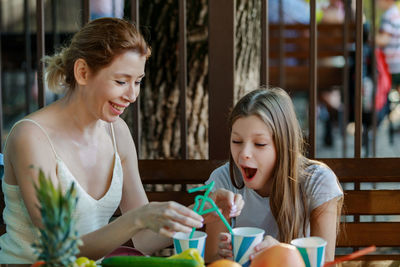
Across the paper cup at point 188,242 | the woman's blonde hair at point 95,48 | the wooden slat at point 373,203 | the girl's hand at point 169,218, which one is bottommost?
the wooden slat at point 373,203

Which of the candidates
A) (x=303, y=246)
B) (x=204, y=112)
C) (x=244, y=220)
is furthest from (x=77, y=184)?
(x=204, y=112)

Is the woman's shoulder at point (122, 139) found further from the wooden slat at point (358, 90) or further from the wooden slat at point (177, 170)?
the wooden slat at point (358, 90)

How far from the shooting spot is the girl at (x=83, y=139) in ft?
6.10

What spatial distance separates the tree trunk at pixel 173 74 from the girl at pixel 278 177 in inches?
53.5

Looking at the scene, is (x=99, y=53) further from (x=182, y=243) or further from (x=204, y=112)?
(x=204, y=112)

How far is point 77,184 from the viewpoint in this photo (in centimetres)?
195

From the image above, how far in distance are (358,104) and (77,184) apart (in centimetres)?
118

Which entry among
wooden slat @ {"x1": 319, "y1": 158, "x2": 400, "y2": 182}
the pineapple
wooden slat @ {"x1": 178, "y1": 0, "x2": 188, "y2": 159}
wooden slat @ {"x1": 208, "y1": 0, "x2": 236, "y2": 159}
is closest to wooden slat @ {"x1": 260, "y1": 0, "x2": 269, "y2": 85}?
wooden slat @ {"x1": 208, "y1": 0, "x2": 236, "y2": 159}

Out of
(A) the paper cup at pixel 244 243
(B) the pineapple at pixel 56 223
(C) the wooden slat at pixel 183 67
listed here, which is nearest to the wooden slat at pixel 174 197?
(C) the wooden slat at pixel 183 67

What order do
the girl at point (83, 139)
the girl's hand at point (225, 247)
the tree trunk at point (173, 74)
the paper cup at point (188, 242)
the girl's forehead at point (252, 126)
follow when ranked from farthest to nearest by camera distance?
the tree trunk at point (173, 74) < the girl's forehead at point (252, 126) < the girl at point (83, 139) < the girl's hand at point (225, 247) < the paper cup at point (188, 242)

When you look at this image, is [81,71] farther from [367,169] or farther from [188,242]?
[367,169]

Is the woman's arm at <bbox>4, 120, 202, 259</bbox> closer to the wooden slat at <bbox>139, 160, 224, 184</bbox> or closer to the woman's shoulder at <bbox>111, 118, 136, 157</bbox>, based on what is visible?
the woman's shoulder at <bbox>111, 118, 136, 157</bbox>

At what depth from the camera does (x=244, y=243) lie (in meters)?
1.40

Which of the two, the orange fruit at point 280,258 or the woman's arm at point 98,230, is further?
the woman's arm at point 98,230
